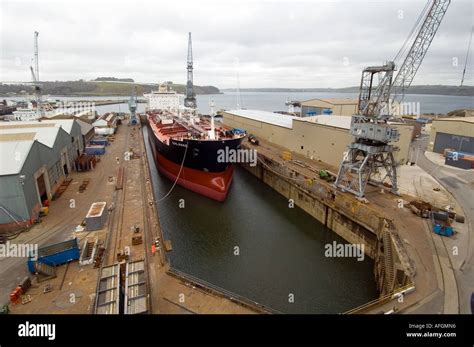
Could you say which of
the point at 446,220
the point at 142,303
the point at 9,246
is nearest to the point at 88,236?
the point at 9,246

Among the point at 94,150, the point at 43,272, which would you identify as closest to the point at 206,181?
the point at 43,272

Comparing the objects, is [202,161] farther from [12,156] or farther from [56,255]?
[56,255]

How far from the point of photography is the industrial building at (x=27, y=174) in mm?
15711

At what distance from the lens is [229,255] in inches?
750

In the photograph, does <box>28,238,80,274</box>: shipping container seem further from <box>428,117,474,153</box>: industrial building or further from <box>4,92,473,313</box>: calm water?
<box>428,117,474,153</box>: industrial building

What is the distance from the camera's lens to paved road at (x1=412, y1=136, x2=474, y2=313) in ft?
38.4

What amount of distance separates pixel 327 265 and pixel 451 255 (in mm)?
6966

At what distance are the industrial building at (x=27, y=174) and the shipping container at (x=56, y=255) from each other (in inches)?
203

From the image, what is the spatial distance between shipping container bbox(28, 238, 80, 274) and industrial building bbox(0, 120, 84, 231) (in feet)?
16.9

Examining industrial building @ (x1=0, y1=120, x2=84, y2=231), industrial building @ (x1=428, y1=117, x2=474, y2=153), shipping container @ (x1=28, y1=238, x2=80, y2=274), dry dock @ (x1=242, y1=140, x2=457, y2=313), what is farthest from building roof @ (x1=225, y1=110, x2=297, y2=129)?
shipping container @ (x1=28, y1=238, x2=80, y2=274)

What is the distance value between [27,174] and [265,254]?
16.7 metres

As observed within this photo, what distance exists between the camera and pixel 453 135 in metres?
34.7

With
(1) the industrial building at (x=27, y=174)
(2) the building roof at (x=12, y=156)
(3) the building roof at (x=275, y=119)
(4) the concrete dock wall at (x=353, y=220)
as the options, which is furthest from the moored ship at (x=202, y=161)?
(3) the building roof at (x=275, y=119)
